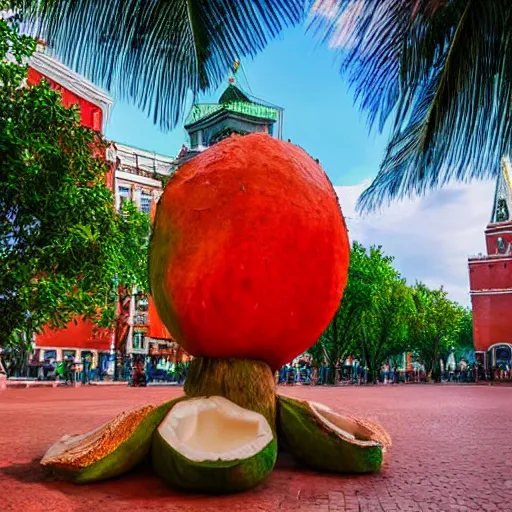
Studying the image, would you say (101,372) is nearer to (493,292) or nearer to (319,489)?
(493,292)

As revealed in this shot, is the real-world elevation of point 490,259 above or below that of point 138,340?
above

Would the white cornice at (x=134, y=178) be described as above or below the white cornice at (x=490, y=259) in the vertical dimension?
above

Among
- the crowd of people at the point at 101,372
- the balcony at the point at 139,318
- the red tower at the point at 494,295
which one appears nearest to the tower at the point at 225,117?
the crowd of people at the point at 101,372

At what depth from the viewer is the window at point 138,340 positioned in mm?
44344

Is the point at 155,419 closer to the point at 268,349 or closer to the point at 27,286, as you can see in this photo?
the point at 268,349

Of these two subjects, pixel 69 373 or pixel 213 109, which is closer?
pixel 213 109

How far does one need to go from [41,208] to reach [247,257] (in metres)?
6.78

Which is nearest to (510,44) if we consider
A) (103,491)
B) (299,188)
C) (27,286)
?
(299,188)

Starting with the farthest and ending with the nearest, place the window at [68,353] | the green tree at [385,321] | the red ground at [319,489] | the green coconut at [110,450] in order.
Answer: the green tree at [385,321], the window at [68,353], the green coconut at [110,450], the red ground at [319,489]

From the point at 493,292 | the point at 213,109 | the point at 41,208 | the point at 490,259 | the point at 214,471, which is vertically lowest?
the point at 214,471

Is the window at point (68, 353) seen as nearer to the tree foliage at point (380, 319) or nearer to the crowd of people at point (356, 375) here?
the crowd of people at point (356, 375)

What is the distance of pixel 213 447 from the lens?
9.91 feet

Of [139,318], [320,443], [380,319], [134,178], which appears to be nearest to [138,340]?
[139,318]

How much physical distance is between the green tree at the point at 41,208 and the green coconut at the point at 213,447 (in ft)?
19.7
